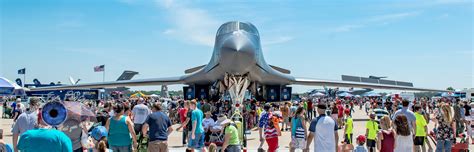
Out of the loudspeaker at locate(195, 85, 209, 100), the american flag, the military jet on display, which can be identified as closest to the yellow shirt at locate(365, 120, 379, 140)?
the military jet on display

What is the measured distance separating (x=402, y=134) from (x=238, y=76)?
1009 centimetres

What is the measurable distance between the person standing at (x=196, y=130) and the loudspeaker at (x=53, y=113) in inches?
169

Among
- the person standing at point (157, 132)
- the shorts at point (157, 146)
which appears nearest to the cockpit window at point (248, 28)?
the person standing at point (157, 132)

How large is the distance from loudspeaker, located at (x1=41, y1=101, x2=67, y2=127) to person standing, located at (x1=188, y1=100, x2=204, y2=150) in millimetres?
4292

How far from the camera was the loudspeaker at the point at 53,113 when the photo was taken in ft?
14.7

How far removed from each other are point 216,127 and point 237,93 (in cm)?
711

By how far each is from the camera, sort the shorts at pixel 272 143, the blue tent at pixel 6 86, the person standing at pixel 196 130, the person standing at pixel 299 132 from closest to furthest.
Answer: the person standing at pixel 299 132 → the person standing at pixel 196 130 → the shorts at pixel 272 143 → the blue tent at pixel 6 86

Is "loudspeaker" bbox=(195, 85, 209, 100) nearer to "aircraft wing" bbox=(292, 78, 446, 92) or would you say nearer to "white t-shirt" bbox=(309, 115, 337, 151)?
"aircraft wing" bbox=(292, 78, 446, 92)

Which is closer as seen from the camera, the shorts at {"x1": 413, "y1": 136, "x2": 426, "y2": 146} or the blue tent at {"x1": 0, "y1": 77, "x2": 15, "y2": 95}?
the shorts at {"x1": 413, "y1": 136, "x2": 426, "y2": 146}

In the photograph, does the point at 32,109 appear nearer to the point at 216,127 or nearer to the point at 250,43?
the point at 216,127

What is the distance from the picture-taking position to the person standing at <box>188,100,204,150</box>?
349 inches

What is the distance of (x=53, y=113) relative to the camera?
15.1 feet

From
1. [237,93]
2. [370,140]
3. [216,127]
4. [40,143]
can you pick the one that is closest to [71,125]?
[40,143]

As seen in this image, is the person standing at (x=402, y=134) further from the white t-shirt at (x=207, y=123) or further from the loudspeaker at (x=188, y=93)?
the loudspeaker at (x=188, y=93)
